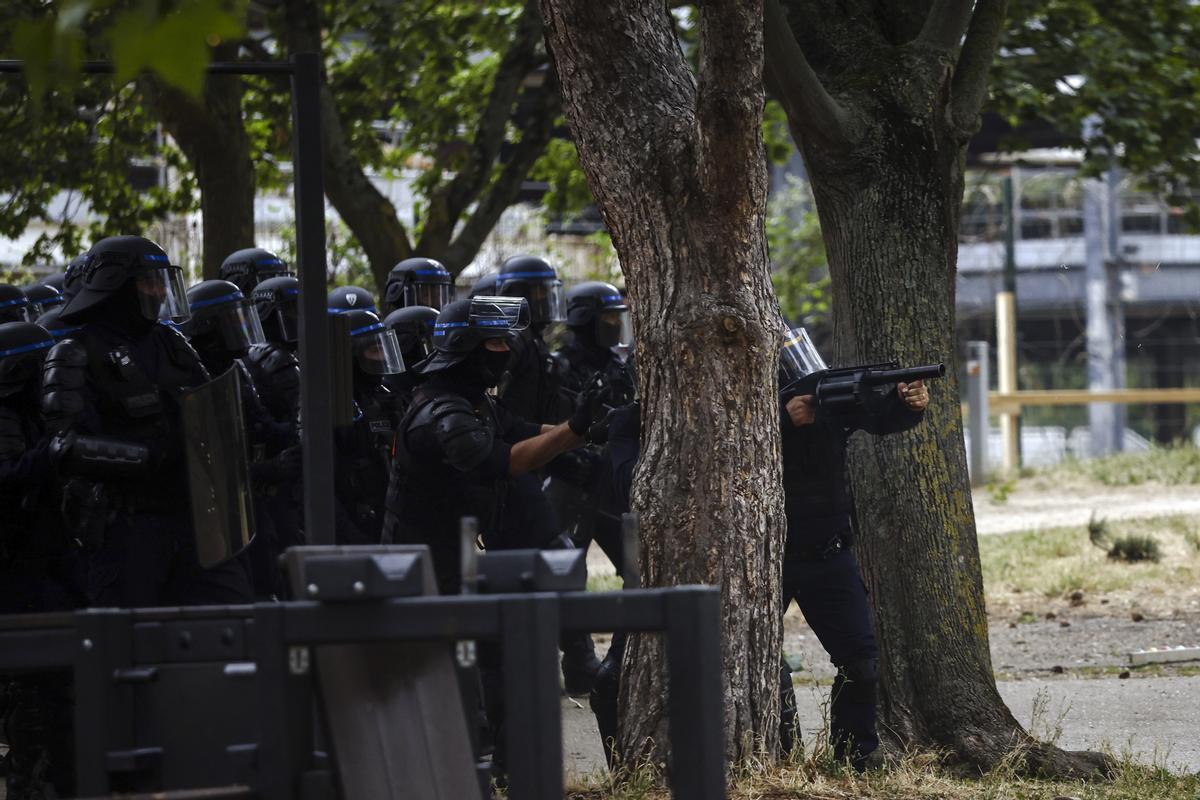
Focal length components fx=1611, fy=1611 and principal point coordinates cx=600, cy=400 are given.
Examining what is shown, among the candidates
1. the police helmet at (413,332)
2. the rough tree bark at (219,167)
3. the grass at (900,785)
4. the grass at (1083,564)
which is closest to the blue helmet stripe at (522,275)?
the police helmet at (413,332)

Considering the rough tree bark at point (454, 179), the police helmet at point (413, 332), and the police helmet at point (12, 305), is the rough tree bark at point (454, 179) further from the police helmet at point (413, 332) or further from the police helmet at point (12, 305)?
the police helmet at point (12, 305)

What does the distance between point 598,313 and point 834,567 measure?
2.65 m

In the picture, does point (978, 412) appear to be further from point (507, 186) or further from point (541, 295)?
point (541, 295)

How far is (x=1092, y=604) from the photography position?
1039cm

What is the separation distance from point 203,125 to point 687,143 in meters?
6.25

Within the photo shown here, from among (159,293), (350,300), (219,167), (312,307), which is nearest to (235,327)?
(159,293)

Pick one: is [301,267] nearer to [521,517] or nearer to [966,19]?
[521,517]

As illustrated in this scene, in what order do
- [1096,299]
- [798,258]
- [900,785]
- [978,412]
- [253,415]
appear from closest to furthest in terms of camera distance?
[900,785], [253,415], [978,412], [798,258], [1096,299]

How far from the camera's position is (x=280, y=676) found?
2.94 m

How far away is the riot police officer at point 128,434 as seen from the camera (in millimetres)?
5484

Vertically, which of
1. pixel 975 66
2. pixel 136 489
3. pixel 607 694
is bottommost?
pixel 607 694

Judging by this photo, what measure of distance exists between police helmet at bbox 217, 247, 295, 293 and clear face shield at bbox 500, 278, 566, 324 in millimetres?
1102

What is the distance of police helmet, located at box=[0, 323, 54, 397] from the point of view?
19.2 ft

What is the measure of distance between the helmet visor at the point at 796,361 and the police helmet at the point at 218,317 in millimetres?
2199
